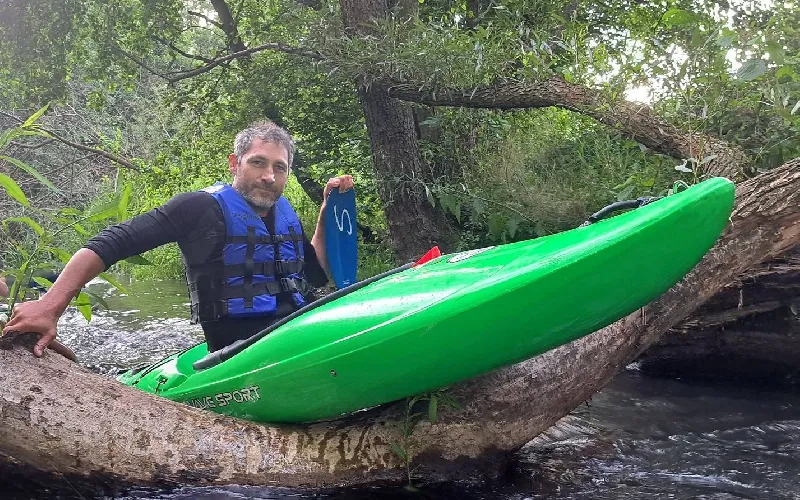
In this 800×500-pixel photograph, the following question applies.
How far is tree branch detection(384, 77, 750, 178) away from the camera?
333cm

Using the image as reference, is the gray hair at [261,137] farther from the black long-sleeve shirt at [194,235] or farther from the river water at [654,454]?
the river water at [654,454]

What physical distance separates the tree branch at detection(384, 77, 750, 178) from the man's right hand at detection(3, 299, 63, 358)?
9.05ft

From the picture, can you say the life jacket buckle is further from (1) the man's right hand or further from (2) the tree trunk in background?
(2) the tree trunk in background

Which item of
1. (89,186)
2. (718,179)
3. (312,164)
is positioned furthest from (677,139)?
(89,186)

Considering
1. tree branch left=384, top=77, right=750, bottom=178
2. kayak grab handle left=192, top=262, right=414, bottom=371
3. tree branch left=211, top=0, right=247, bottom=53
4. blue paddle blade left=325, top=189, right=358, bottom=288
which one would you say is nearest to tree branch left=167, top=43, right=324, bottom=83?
tree branch left=211, top=0, right=247, bottom=53

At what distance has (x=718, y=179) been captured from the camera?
169 cm

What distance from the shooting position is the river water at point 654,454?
210cm

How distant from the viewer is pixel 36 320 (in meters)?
2.14

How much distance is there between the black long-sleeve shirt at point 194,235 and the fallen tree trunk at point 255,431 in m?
0.48

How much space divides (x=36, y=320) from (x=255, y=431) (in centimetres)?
79

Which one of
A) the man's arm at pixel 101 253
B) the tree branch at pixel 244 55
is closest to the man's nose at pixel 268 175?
the man's arm at pixel 101 253

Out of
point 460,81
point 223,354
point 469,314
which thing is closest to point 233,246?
point 223,354

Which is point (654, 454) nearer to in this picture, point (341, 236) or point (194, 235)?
point (341, 236)

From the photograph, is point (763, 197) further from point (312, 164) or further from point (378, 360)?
point (312, 164)
